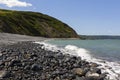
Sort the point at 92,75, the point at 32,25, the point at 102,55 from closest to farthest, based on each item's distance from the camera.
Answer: the point at 92,75 → the point at 102,55 → the point at 32,25

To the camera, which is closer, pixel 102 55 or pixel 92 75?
pixel 92 75

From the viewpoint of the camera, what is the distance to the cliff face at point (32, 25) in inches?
5353

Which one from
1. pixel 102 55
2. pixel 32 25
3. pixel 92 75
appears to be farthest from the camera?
pixel 32 25

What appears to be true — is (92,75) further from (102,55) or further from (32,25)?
(32,25)

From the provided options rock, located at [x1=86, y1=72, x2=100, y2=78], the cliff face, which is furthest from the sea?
the cliff face

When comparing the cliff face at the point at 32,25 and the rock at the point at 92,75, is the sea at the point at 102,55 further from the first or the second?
the cliff face at the point at 32,25

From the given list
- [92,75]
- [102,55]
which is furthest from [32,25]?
[92,75]

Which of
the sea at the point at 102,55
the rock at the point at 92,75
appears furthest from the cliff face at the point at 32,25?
the rock at the point at 92,75

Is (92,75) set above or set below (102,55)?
above

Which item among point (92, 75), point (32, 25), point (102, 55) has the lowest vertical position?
point (102, 55)

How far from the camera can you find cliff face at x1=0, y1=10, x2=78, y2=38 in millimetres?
135962

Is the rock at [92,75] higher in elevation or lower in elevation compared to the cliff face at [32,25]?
lower

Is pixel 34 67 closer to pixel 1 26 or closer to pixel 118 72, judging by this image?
pixel 118 72

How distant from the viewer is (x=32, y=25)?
158 meters
